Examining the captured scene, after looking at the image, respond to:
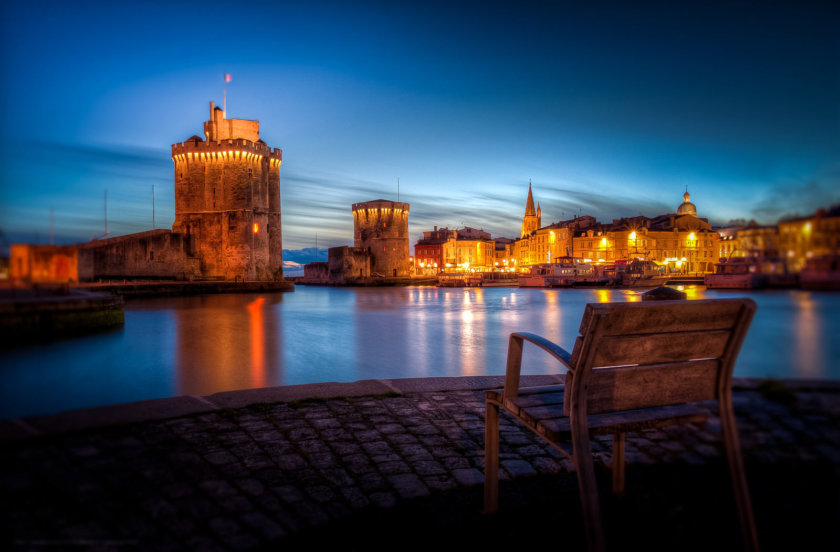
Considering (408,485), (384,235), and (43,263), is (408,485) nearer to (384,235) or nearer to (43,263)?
(43,263)

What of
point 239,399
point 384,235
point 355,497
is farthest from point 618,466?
point 384,235

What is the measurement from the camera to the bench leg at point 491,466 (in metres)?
1.81

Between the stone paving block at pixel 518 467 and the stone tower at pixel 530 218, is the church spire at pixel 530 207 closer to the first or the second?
the stone tower at pixel 530 218

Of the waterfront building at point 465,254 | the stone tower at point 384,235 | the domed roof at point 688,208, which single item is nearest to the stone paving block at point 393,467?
the domed roof at point 688,208

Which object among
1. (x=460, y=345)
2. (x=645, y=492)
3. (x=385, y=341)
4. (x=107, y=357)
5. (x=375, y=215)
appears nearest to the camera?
(x=645, y=492)

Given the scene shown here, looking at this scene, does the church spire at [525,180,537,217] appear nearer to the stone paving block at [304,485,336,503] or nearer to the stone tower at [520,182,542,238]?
the stone tower at [520,182,542,238]

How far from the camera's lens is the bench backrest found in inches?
58.6

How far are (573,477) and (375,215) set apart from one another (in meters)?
45.3

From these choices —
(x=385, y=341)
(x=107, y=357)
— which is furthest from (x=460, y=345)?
(x=107, y=357)

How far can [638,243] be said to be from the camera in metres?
24.1

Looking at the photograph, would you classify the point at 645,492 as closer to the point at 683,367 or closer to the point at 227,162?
the point at 683,367

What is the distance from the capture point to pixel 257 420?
9.18ft

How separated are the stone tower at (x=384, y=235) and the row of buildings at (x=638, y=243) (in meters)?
18.5

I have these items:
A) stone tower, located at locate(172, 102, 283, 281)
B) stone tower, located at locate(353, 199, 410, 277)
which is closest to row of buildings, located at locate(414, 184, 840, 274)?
stone tower, located at locate(353, 199, 410, 277)
